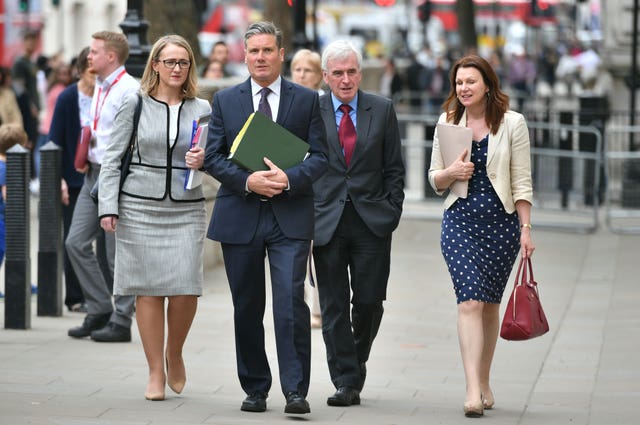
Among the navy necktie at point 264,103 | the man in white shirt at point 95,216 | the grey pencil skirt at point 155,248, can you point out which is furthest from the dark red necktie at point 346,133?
the man in white shirt at point 95,216

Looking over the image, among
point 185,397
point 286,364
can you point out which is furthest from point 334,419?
point 185,397

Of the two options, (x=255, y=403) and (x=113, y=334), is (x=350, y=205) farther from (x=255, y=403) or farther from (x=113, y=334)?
(x=113, y=334)

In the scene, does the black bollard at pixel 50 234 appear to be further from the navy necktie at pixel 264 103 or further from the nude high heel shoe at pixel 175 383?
the navy necktie at pixel 264 103

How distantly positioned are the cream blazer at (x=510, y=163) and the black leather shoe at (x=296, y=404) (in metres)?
1.23

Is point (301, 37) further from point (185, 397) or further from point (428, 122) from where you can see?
point (185, 397)

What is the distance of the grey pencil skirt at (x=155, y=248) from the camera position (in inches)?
290

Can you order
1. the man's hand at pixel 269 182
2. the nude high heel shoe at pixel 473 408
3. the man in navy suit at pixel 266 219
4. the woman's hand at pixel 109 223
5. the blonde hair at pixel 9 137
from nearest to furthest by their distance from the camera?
1. the man's hand at pixel 269 182
2. the man in navy suit at pixel 266 219
3. the nude high heel shoe at pixel 473 408
4. the woman's hand at pixel 109 223
5. the blonde hair at pixel 9 137

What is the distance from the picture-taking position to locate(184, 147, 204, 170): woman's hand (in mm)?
7195

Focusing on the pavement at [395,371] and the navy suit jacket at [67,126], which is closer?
the pavement at [395,371]

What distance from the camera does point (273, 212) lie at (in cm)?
695

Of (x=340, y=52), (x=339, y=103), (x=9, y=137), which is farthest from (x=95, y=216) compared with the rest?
(x=340, y=52)

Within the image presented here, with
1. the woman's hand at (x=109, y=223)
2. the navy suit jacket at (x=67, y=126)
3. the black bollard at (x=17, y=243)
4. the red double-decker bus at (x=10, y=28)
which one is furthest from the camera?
the red double-decker bus at (x=10, y=28)

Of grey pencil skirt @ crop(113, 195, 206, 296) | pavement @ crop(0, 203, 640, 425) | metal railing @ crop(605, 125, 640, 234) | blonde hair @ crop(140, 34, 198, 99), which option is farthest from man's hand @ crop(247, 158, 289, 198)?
metal railing @ crop(605, 125, 640, 234)

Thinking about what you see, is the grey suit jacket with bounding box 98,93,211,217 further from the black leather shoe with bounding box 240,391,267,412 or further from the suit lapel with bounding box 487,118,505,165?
the suit lapel with bounding box 487,118,505,165
